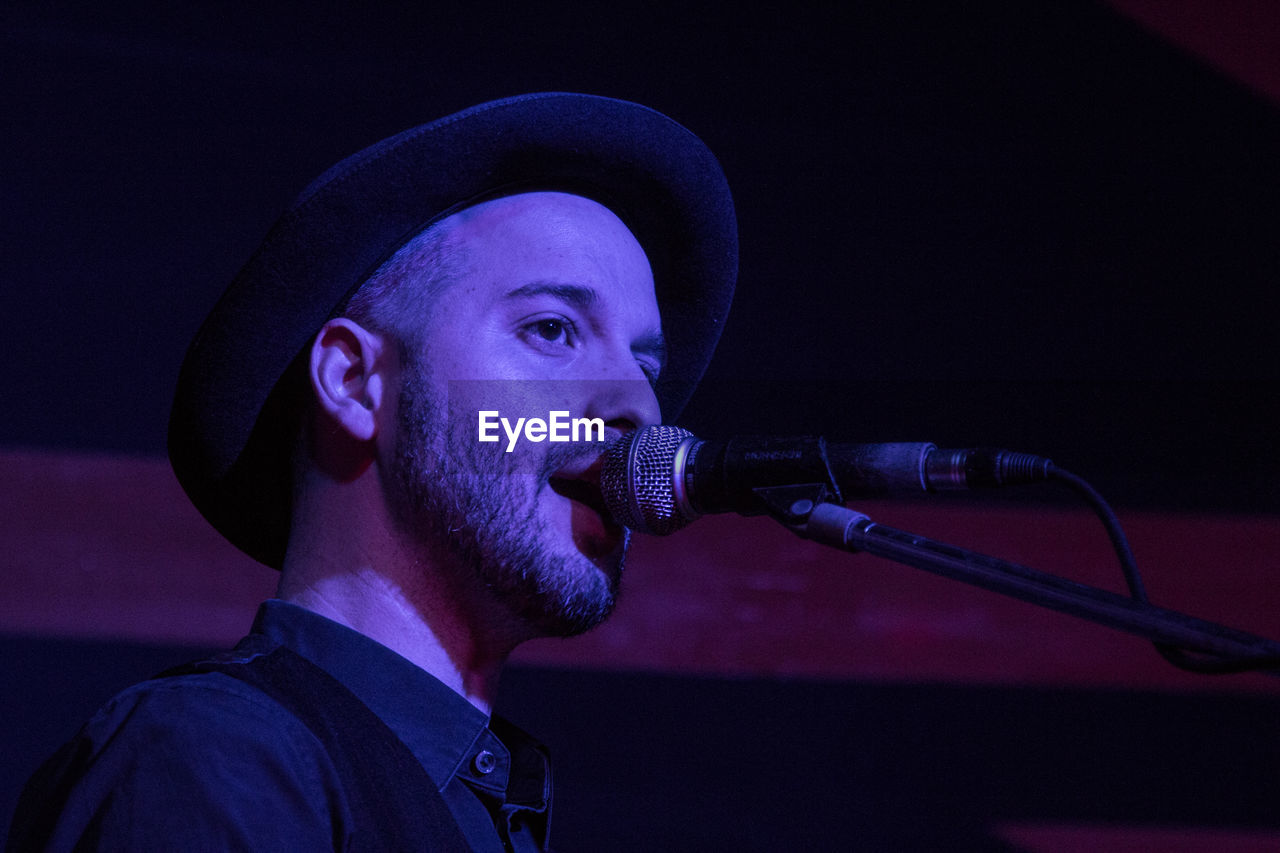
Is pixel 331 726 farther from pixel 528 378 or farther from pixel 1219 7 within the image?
pixel 1219 7

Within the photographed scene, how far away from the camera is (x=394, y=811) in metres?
1.06

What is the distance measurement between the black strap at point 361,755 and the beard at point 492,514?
21 centimetres

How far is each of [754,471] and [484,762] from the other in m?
0.54

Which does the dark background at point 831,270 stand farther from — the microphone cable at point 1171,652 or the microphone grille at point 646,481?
the microphone cable at point 1171,652

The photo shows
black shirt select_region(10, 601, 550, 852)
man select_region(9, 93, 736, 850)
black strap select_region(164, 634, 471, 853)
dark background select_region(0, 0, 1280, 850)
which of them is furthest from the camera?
dark background select_region(0, 0, 1280, 850)

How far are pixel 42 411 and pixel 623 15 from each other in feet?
4.49

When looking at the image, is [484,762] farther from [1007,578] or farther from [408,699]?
[1007,578]

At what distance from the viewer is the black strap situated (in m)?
1.04

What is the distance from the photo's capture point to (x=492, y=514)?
128 centimetres

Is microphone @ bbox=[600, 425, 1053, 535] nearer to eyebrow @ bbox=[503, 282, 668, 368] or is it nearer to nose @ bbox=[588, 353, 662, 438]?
nose @ bbox=[588, 353, 662, 438]

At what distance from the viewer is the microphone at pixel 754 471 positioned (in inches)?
36.7

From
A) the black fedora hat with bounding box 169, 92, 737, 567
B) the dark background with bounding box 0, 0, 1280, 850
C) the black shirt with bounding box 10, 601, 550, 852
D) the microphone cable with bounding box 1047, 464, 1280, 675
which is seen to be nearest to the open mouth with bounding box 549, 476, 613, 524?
the black shirt with bounding box 10, 601, 550, 852

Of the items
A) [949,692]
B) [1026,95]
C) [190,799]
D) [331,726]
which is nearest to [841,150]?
[1026,95]

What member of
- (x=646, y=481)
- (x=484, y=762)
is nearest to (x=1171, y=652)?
(x=646, y=481)
